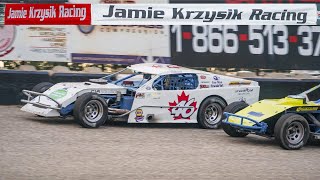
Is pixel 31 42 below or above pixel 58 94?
above

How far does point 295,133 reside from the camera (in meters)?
11.9

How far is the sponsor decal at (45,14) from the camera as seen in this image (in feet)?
52.6

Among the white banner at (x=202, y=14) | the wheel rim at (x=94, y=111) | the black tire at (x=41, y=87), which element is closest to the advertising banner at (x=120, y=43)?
the white banner at (x=202, y=14)

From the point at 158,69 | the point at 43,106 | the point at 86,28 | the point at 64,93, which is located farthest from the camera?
the point at 86,28

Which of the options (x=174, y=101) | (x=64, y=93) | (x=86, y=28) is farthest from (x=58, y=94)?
(x=86, y=28)

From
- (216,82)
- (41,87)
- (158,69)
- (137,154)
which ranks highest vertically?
(158,69)

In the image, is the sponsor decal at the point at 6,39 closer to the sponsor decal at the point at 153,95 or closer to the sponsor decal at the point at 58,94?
the sponsor decal at the point at 58,94

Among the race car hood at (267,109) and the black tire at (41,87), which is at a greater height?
the black tire at (41,87)

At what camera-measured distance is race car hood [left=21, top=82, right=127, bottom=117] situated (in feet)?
43.1

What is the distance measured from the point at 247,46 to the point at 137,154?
6697 mm

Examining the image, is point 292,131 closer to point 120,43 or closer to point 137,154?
point 137,154

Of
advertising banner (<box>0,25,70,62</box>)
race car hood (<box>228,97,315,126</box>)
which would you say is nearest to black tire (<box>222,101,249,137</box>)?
race car hood (<box>228,97,315,126</box>)

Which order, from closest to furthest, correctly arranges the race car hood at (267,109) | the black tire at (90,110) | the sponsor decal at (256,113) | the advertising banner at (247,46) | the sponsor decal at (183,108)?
the race car hood at (267,109) < the sponsor decal at (256,113) < the black tire at (90,110) < the sponsor decal at (183,108) < the advertising banner at (247,46)

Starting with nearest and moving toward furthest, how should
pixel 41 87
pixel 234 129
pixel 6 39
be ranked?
1. pixel 234 129
2. pixel 41 87
3. pixel 6 39
